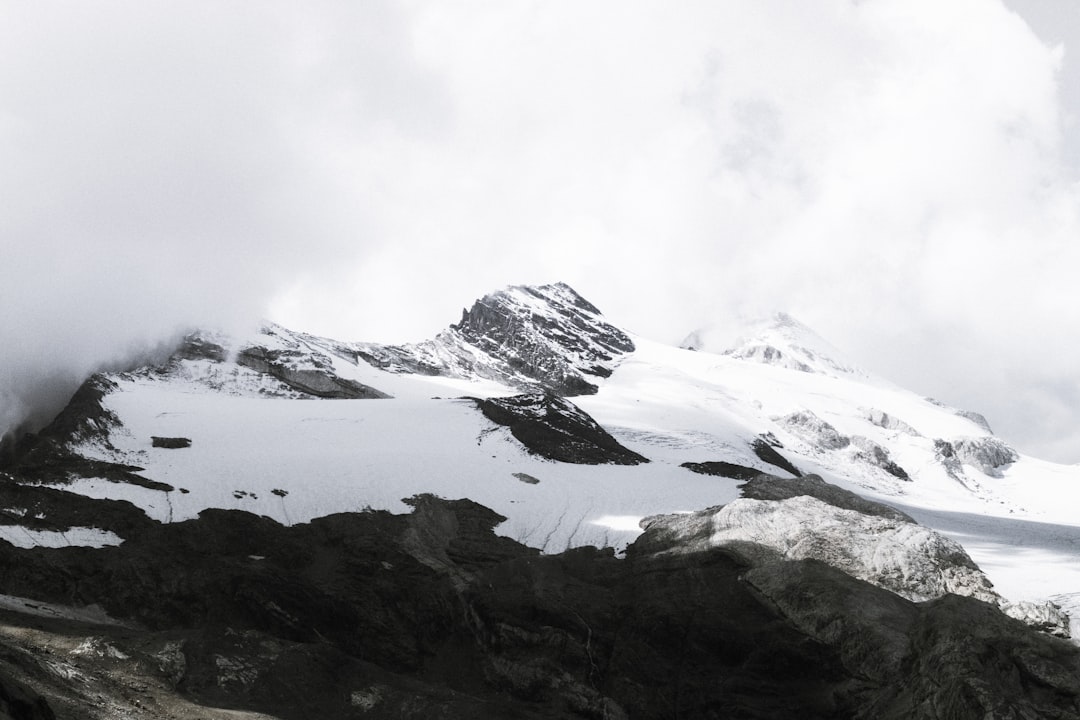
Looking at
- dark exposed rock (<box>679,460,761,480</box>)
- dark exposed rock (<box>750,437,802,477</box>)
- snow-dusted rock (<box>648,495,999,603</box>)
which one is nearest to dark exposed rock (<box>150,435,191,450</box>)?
snow-dusted rock (<box>648,495,999,603</box>)

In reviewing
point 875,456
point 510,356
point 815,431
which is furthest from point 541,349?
point 875,456

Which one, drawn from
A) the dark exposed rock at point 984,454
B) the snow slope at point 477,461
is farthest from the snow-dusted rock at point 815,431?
the dark exposed rock at point 984,454

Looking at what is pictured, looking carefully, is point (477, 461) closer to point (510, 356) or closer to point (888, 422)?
point (510, 356)

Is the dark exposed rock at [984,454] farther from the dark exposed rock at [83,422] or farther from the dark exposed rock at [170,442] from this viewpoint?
the dark exposed rock at [83,422]

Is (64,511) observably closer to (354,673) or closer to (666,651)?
(354,673)

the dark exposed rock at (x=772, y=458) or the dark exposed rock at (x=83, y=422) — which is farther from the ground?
the dark exposed rock at (x=772, y=458)

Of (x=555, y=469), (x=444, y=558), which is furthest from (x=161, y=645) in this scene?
(x=555, y=469)

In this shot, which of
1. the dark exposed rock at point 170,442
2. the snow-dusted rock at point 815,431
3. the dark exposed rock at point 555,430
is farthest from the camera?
the snow-dusted rock at point 815,431
